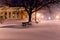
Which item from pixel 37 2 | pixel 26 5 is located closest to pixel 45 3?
pixel 37 2

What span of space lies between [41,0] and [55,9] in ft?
39.1

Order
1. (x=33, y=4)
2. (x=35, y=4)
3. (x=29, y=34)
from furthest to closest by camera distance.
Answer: (x=33, y=4) → (x=35, y=4) → (x=29, y=34)

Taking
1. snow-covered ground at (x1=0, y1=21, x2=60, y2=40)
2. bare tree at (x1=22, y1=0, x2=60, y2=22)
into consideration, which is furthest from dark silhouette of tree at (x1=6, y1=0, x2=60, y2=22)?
snow-covered ground at (x1=0, y1=21, x2=60, y2=40)

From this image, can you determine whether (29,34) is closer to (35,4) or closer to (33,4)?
(35,4)

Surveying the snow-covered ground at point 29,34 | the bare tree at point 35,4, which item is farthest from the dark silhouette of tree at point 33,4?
the snow-covered ground at point 29,34

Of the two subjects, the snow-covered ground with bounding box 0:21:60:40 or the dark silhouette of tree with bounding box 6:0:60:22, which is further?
the dark silhouette of tree with bounding box 6:0:60:22

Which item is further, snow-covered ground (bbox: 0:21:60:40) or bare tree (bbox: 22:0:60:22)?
bare tree (bbox: 22:0:60:22)

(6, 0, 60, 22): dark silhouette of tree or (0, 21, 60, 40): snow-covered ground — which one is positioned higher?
(6, 0, 60, 22): dark silhouette of tree

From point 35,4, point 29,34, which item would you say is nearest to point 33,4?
point 35,4

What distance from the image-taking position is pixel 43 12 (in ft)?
122

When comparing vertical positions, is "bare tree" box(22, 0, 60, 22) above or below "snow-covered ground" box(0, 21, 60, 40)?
above

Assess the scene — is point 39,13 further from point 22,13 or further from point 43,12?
point 22,13

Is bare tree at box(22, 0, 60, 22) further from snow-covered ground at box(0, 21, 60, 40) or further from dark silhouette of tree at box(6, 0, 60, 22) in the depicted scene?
snow-covered ground at box(0, 21, 60, 40)

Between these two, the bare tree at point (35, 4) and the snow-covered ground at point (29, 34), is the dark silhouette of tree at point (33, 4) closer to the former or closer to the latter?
the bare tree at point (35, 4)
